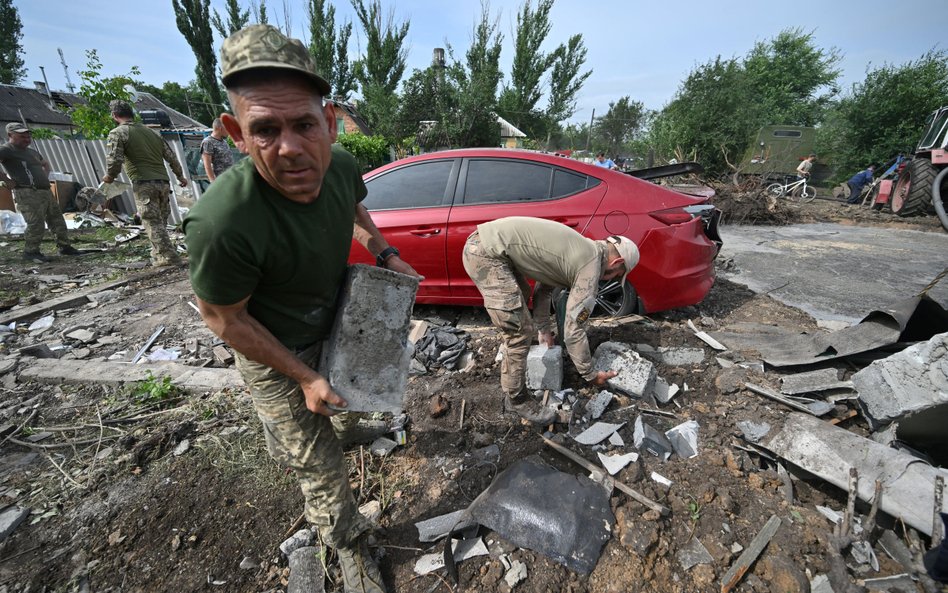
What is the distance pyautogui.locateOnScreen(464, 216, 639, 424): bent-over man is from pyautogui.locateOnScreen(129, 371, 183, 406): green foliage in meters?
2.50

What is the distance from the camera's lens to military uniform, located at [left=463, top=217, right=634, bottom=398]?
2336mm

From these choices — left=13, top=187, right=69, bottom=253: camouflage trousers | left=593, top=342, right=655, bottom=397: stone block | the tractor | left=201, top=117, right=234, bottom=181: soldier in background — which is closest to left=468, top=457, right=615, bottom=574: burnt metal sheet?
left=593, top=342, right=655, bottom=397: stone block

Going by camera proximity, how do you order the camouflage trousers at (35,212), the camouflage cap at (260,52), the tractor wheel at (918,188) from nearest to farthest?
the camouflage cap at (260,52) → the camouflage trousers at (35,212) → the tractor wheel at (918,188)

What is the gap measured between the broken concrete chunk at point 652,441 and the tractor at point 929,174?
37.7 feet

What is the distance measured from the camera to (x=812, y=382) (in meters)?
2.50

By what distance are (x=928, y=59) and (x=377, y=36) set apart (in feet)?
85.3

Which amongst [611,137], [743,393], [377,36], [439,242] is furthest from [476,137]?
[611,137]

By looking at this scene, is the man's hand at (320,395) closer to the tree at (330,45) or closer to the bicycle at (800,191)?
the bicycle at (800,191)

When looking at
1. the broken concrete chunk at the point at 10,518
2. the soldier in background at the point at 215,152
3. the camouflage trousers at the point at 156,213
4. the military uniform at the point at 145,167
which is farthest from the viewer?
the soldier in background at the point at 215,152

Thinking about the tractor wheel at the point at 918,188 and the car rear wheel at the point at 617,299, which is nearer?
the car rear wheel at the point at 617,299

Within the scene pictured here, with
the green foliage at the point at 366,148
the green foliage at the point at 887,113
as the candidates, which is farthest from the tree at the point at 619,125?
the green foliage at the point at 366,148

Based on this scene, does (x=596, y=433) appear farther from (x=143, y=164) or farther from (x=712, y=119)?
(x=712, y=119)

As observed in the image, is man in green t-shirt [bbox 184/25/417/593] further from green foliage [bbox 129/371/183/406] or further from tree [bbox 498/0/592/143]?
tree [bbox 498/0/592/143]

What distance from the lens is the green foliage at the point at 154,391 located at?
2781 millimetres
